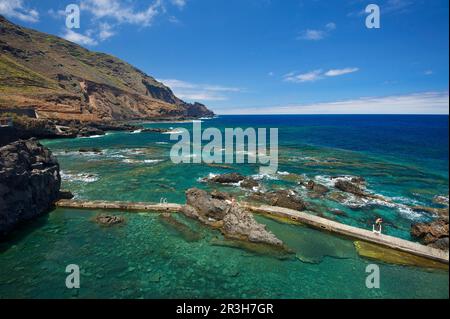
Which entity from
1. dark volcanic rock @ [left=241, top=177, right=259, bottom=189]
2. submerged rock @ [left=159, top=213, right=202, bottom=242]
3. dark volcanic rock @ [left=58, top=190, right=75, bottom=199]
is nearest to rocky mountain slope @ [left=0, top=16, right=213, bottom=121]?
dark volcanic rock @ [left=58, top=190, right=75, bottom=199]

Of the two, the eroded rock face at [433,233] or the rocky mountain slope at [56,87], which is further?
the rocky mountain slope at [56,87]

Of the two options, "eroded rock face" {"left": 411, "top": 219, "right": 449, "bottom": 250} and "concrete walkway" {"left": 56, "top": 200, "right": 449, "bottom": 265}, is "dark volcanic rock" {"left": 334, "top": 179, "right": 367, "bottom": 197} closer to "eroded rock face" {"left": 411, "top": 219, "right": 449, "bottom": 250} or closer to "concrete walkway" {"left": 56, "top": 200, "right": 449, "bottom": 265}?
"eroded rock face" {"left": 411, "top": 219, "right": 449, "bottom": 250}

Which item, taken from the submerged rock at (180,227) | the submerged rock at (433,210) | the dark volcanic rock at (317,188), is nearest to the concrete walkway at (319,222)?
the submerged rock at (180,227)

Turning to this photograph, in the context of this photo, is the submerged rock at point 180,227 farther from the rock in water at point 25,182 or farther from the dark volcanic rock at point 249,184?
the dark volcanic rock at point 249,184

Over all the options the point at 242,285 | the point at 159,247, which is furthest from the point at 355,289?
the point at 159,247

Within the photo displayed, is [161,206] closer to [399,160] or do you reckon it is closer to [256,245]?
[256,245]

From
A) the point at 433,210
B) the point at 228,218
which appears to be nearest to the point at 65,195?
the point at 228,218
